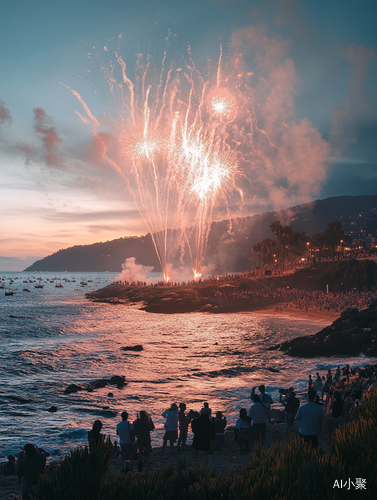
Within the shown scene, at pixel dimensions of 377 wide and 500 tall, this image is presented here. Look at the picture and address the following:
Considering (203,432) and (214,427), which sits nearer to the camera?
(203,432)

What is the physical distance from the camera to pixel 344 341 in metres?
34.3

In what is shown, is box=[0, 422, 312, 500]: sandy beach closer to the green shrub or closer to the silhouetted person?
the silhouetted person

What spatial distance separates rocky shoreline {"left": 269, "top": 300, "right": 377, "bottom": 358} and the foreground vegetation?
3068 cm

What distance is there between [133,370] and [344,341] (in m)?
22.0

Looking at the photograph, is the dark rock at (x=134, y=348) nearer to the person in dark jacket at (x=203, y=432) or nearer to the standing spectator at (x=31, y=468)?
the person in dark jacket at (x=203, y=432)

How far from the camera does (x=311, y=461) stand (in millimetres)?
5191

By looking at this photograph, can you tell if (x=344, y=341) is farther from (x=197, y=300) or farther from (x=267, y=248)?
(x=267, y=248)

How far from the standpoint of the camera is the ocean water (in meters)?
19.3

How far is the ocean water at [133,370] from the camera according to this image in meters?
19.3

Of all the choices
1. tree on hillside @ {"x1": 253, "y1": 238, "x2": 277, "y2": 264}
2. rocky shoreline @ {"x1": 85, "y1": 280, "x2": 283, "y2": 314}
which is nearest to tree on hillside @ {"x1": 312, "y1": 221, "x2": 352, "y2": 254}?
tree on hillside @ {"x1": 253, "y1": 238, "x2": 277, "y2": 264}

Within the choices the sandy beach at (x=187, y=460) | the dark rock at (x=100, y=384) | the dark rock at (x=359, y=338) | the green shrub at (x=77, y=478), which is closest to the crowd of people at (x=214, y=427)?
the sandy beach at (x=187, y=460)

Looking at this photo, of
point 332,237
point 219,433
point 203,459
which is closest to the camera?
point 203,459

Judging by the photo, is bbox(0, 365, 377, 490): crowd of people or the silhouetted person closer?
bbox(0, 365, 377, 490): crowd of people

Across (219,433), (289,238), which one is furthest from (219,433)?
(289,238)
